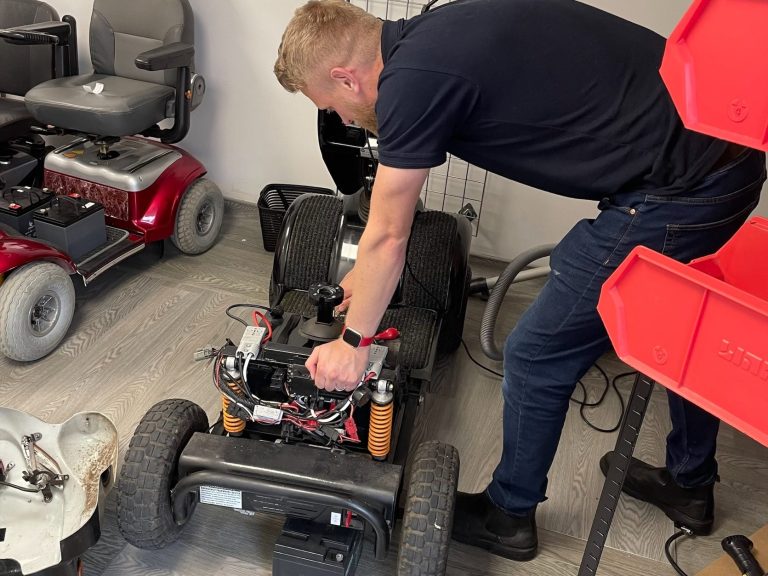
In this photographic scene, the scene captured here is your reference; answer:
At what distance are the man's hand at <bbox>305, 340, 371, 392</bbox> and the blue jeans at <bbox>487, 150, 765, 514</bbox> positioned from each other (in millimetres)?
308

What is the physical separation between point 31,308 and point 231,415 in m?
0.88

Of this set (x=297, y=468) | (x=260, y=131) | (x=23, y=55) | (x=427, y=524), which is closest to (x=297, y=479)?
(x=297, y=468)

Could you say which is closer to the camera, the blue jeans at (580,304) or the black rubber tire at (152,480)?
the blue jeans at (580,304)

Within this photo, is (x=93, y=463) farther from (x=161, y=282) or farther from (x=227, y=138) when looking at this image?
(x=227, y=138)

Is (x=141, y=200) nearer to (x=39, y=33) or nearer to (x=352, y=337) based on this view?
(x=39, y=33)

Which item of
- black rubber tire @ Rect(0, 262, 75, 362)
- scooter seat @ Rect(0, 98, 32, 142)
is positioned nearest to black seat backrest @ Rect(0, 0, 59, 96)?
scooter seat @ Rect(0, 98, 32, 142)

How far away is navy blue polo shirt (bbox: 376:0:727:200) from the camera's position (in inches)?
45.4

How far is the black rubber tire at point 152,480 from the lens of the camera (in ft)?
4.79

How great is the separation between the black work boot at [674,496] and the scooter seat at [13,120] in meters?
2.35

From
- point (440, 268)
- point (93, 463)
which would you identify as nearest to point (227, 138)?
point (440, 268)

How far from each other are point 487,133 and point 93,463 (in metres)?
1.05

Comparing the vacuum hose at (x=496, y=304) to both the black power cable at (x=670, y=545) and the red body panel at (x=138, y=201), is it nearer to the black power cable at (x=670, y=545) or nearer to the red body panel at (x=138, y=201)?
the black power cable at (x=670, y=545)

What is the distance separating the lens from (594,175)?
1.27 meters

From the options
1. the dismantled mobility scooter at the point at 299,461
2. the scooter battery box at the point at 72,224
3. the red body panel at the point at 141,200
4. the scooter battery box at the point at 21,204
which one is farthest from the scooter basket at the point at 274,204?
the dismantled mobility scooter at the point at 299,461
